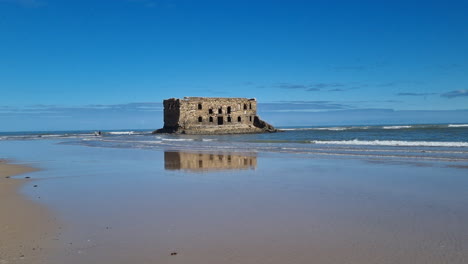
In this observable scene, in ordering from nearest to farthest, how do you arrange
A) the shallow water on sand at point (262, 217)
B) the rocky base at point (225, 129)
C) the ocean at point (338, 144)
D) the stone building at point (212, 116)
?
1. the shallow water on sand at point (262, 217)
2. the ocean at point (338, 144)
3. the rocky base at point (225, 129)
4. the stone building at point (212, 116)

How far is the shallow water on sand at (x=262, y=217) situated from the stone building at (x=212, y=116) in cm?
4160

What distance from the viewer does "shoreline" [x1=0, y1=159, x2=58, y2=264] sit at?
14.5 feet

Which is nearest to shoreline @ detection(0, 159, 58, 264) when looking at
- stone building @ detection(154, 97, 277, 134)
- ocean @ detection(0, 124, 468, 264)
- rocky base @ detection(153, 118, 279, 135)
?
ocean @ detection(0, 124, 468, 264)

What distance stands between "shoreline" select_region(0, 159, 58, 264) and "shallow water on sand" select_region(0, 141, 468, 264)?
0.21 m

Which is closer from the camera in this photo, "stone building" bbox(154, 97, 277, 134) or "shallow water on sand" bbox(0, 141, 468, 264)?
"shallow water on sand" bbox(0, 141, 468, 264)

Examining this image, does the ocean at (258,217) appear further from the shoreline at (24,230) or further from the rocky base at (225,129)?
the rocky base at (225,129)

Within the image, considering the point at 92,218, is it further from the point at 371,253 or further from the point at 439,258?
the point at 439,258

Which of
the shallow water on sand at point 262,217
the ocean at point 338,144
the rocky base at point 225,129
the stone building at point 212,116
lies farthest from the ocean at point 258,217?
the stone building at point 212,116

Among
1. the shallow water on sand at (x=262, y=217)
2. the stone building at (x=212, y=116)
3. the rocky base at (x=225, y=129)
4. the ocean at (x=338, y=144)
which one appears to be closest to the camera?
the shallow water on sand at (x=262, y=217)

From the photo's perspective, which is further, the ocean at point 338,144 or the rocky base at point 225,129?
the rocky base at point 225,129

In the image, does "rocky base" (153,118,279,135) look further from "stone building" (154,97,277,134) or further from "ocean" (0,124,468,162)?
"ocean" (0,124,468,162)

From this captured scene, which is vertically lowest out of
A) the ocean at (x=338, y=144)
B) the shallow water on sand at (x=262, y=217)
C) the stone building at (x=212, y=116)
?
the shallow water on sand at (x=262, y=217)

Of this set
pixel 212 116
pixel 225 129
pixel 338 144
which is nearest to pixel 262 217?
pixel 338 144

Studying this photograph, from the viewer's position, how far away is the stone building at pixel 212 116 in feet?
172
